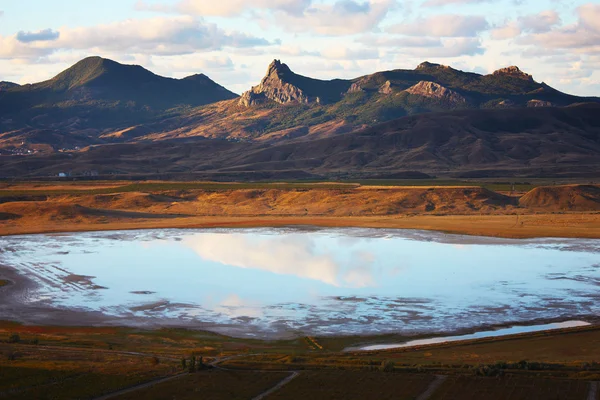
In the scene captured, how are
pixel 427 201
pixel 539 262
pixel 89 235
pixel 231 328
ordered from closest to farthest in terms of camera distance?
pixel 231 328 → pixel 539 262 → pixel 89 235 → pixel 427 201

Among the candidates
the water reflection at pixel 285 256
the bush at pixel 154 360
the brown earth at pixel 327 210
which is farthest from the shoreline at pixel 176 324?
the brown earth at pixel 327 210

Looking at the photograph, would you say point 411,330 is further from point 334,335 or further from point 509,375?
point 509,375

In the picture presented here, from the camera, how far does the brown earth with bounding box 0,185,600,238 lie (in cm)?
9519

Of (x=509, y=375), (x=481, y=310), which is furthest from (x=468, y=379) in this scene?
(x=481, y=310)

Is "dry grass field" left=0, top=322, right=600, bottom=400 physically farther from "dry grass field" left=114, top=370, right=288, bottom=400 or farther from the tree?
the tree

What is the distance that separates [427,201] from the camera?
11325 cm

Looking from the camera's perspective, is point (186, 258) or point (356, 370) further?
point (186, 258)

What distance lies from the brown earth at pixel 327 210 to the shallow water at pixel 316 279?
9.25m

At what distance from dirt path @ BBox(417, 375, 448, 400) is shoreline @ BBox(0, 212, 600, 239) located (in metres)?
52.5

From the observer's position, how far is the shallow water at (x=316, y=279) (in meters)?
47.7

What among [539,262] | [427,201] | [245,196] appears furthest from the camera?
[245,196]

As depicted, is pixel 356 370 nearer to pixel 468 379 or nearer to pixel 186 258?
pixel 468 379

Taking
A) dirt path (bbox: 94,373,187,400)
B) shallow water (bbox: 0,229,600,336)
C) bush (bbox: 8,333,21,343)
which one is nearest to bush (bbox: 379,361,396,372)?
dirt path (bbox: 94,373,187,400)

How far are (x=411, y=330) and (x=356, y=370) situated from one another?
9118 mm
